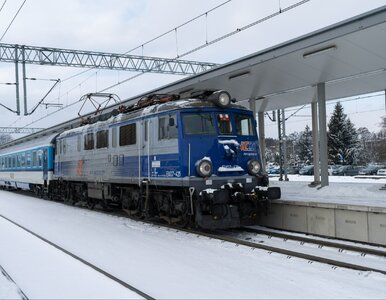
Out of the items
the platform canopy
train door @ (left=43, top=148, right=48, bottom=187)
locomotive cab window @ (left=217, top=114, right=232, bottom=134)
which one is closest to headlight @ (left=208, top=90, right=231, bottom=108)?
locomotive cab window @ (left=217, top=114, right=232, bottom=134)

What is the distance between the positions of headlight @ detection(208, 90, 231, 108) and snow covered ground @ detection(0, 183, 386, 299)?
342cm

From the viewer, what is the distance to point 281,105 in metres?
24.9

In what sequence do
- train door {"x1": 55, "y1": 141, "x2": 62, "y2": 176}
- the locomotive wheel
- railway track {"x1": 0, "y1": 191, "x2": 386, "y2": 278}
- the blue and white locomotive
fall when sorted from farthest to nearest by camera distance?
train door {"x1": 55, "y1": 141, "x2": 62, "y2": 176}
the locomotive wheel
the blue and white locomotive
railway track {"x1": 0, "y1": 191, "x2": 386, "y2": 278}

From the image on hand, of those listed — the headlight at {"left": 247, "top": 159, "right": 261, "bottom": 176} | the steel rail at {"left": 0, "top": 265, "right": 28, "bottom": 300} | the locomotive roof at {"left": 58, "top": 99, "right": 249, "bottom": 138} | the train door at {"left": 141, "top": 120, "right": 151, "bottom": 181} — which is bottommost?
the steel rail at {"left": 0, "top": 265, "right": 28, "bottom": 300}

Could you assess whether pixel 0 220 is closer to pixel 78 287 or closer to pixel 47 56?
pixel 78 287

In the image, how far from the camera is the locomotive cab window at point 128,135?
13.4 meters

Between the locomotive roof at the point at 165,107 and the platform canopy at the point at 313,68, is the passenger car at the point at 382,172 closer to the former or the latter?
the platform canopy at the point at 313,68

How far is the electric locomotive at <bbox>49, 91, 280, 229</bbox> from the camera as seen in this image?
11.0 m

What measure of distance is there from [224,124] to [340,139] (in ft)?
176

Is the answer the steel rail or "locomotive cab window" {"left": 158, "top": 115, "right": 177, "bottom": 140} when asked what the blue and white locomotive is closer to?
"locomotive cab window" {"left": 158, "top": 115, "right": 177, "bottom": 140}

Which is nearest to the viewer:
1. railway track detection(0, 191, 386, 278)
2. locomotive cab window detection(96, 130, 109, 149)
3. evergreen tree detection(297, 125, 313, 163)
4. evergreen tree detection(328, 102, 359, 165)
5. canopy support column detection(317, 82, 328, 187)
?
railway track detection(0, 191, 386, 278)

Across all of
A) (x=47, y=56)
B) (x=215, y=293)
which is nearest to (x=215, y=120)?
(x=215, y=293)

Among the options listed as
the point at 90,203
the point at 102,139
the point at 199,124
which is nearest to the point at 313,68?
the point at 199,124

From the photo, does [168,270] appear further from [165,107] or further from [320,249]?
[165,107]
